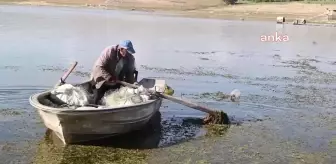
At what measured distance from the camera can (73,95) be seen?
1048 centimetres

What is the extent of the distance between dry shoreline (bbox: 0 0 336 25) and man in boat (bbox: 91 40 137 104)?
48.9 meters

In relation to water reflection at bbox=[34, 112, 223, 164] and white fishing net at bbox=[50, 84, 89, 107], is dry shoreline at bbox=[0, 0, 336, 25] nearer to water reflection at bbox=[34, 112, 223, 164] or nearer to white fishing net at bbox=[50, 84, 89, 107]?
water reflection at bbox=[34, 112, 223, 164]

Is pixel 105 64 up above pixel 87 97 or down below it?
above

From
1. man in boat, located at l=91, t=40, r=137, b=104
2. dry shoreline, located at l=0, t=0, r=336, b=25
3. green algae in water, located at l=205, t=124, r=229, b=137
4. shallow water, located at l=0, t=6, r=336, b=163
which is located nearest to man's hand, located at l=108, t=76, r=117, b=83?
man in boat, located at l=91, t=40, r=137, b=104

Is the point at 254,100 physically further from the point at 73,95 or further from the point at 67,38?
the point at 67,38

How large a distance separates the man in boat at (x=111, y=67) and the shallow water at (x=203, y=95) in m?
1.53

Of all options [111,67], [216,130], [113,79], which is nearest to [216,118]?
[216,130]

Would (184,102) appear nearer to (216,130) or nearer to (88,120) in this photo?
(216,130)

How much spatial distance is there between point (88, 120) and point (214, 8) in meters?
65.0

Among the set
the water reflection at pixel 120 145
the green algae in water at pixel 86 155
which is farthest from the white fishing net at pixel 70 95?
the green algae in water at pixel 86 155

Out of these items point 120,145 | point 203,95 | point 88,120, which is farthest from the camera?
point 203,95

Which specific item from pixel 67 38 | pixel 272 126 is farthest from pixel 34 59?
pixel 272 126

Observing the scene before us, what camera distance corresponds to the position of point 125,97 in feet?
35.4

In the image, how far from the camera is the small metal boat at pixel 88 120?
9.14 meters
